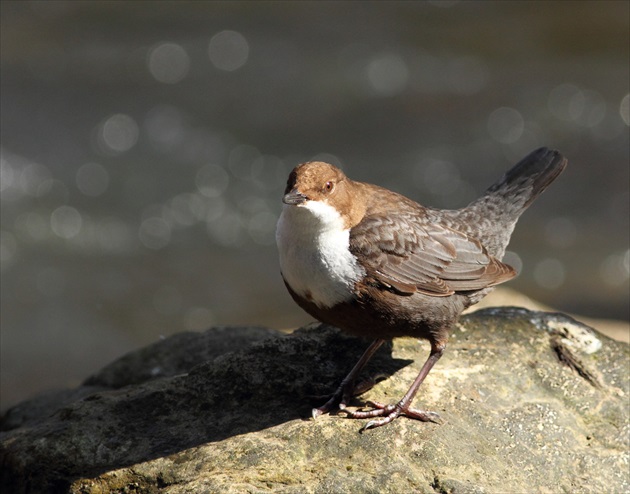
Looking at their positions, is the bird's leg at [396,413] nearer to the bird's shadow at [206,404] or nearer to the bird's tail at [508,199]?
the bird's shadow at [206,404]

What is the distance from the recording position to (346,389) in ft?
12.2

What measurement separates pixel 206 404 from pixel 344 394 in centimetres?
60

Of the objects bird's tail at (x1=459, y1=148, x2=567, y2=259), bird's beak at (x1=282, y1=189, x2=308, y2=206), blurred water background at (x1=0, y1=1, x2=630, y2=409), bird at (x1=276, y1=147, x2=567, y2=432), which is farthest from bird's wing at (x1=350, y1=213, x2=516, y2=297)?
blurred water background at (x1=0, y1=1, x2=630, y2=409)

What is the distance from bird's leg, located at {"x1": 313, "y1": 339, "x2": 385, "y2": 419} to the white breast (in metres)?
0.44

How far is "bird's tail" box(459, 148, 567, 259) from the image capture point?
4.25 metres

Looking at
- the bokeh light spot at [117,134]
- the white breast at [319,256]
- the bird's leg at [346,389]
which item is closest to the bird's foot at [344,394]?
the bird's leg at [346,389]

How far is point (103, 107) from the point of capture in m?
9.83

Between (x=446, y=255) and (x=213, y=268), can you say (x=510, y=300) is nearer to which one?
(x=446, y=255)

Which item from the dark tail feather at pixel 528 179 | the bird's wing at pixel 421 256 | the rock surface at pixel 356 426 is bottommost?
the rock surface at pixel 356 426

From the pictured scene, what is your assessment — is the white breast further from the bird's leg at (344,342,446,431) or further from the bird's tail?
the bird's tail

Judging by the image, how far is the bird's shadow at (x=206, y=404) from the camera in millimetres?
3410

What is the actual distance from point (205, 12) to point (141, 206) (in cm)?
306

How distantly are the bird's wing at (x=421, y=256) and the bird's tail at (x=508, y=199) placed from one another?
0.22m

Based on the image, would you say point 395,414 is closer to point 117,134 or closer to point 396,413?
point 396,413
